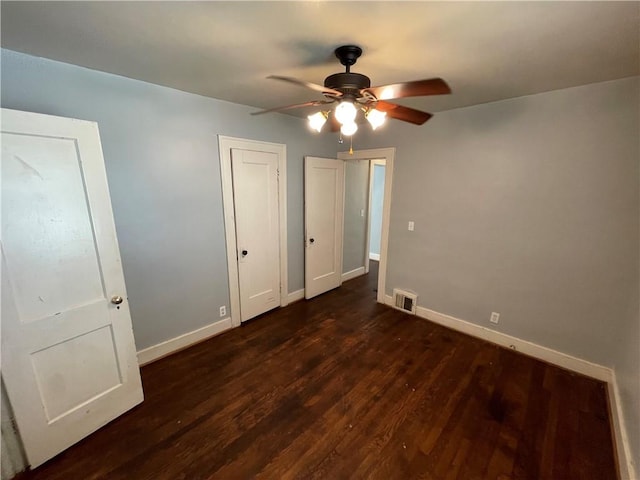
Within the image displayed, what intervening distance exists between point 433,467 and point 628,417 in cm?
136

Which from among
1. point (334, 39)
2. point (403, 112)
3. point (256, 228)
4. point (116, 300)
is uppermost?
point (334, 39)

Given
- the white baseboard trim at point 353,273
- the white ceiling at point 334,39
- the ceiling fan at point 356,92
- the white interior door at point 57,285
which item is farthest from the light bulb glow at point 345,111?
the white baseboard trim at point 353,273

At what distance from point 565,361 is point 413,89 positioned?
2847 millimetres

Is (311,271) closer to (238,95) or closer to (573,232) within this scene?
(238,95)

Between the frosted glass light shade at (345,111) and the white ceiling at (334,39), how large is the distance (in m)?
0.35

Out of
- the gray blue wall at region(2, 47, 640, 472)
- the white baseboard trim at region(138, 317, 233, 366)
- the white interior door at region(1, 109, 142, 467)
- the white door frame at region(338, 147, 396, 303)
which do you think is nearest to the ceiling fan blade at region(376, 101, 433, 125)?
the gray blue wall at region(2, 47, 640, 472)

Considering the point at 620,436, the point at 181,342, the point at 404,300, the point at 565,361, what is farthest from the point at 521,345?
the point at 181,342

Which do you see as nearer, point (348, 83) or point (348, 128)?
point (348, 83)

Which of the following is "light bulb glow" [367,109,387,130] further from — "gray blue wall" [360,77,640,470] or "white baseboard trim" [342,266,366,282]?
"white baseboard trim" [342,266,366,282]

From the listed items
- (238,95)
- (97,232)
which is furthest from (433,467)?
(238,95)

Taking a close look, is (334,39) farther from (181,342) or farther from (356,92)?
(181,342)

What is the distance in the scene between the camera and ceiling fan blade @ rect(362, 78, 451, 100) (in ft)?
4.09

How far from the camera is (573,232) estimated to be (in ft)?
7.63

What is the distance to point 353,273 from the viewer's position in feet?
15.7
